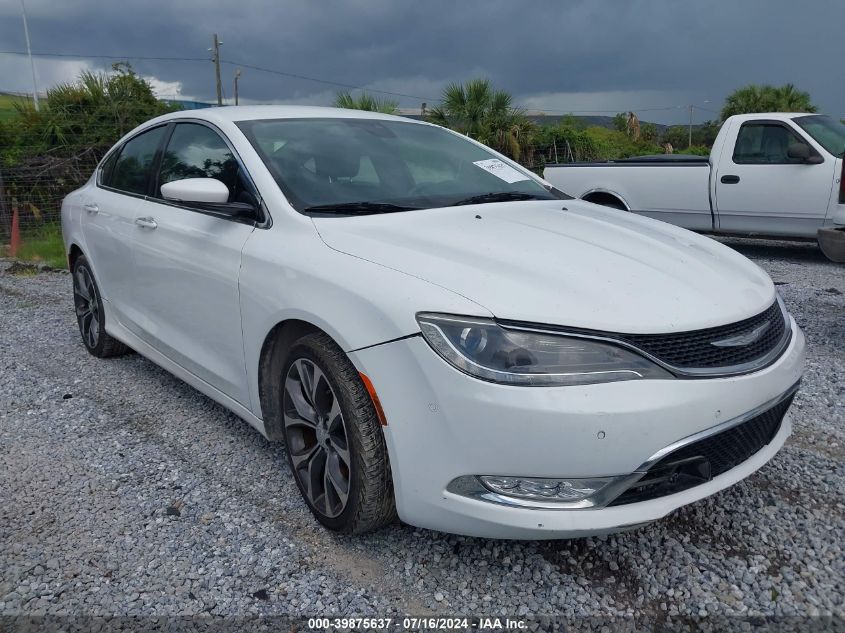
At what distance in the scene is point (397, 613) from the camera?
2311mm

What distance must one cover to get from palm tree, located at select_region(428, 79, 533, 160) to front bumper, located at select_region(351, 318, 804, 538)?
16.8 meters

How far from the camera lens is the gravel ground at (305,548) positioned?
7.73 ft

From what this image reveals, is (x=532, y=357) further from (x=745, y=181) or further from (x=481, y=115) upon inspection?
(x=481, y=115)

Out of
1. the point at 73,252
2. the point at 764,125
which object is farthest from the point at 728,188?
the point at 73,252

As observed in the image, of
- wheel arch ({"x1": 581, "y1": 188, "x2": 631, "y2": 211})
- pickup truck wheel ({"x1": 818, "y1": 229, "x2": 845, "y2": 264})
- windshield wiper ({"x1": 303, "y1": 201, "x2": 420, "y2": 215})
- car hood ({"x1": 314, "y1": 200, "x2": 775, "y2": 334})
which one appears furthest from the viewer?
wheel arch ({"x1": 581, "y1": 188, "x2": 631, "y2": 211})

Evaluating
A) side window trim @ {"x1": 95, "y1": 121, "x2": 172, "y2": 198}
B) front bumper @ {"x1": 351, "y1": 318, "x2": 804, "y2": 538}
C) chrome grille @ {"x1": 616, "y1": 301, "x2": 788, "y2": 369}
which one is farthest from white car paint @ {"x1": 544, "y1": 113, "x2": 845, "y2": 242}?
front bumper @ {"x1": 351, "y1": 318, "x2": 804, "y2": 538}

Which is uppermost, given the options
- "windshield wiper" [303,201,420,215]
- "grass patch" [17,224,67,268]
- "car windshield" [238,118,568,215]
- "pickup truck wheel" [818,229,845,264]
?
"car windshield" [238,118,568,215]

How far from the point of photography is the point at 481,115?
18547 millimetres

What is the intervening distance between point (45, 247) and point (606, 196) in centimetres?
789

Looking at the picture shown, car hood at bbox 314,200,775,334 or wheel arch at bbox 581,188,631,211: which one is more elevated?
car hood at bbox 314,200,775,334

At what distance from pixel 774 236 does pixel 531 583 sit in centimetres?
725

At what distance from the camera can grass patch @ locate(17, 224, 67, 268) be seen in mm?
9867

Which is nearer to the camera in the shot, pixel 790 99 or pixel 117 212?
pixel 117 212

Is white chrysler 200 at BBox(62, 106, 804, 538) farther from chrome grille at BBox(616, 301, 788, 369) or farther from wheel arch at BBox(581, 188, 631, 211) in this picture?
wheel arch at BBox(581, 188, 631, 211)
